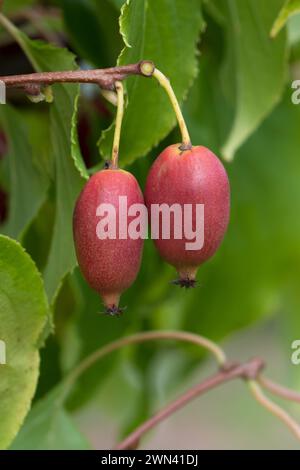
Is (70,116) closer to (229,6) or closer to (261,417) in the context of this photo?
(229,6)

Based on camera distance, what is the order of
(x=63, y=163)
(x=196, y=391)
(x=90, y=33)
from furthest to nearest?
(x=90, y=33), (x=196, y=391), (x=63, y=163)

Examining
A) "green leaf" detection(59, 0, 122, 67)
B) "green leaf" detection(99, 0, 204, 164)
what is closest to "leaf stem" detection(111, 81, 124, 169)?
"green leaf" detection(99, 0, 204, 164)

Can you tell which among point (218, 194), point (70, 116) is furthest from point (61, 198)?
point (218, 194)

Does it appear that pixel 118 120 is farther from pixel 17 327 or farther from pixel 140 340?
pixel 140 340

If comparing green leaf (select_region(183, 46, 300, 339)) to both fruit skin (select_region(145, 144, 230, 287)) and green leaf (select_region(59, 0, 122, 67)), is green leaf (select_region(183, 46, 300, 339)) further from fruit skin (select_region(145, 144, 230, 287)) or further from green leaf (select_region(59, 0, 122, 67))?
fruit skin (select_region(145, 144, 230, 287))

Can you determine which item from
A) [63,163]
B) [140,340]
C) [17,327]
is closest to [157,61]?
[63,163]

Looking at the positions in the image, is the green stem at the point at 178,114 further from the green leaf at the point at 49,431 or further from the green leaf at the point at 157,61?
the green leaf at the point at 49,431
